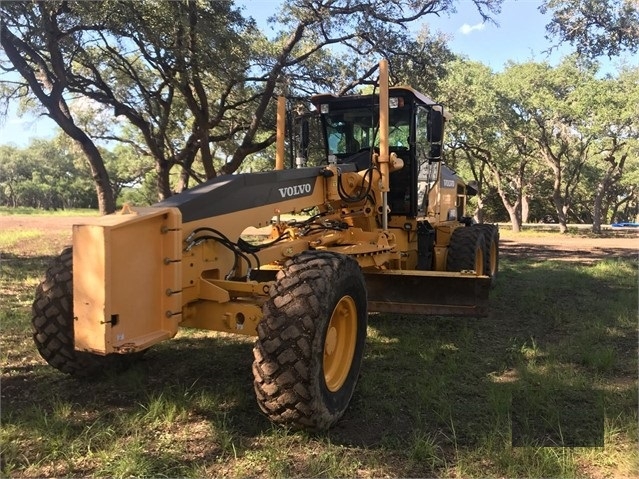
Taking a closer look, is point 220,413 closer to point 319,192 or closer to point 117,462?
point 117,462

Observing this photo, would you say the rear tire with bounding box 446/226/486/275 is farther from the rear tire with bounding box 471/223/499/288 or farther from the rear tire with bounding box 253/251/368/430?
the rear tire with bounding box 253/251/368/430

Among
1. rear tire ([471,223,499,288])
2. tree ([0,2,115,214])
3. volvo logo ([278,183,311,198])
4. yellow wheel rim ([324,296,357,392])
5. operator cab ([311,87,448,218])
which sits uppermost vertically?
tree ([0,2,115,214])

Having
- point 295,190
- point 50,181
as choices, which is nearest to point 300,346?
point 295,190

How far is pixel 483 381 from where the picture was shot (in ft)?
15.1

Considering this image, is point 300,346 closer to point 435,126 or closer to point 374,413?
point 374,413

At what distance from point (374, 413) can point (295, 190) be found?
2081 millimetres

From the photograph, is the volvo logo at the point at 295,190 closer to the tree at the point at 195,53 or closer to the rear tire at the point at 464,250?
the rear tire at the point at 464,250

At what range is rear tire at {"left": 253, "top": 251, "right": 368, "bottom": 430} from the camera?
131 inches

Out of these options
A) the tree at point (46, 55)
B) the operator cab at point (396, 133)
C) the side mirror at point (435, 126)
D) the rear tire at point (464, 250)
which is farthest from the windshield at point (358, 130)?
the tree at point (46, 55)

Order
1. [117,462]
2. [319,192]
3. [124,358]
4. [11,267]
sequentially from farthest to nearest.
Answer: [11,267], [319,192], [124,358], [117,462]

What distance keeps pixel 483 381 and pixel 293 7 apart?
1094 centimetres

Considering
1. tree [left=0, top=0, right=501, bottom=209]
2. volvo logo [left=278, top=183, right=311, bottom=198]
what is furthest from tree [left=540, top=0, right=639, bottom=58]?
volvo logo [left=278, top=183, right=311, bottom=198]

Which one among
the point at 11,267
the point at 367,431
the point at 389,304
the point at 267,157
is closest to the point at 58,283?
the point at 367,431

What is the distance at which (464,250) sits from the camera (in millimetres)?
7312
